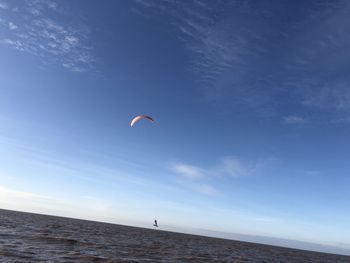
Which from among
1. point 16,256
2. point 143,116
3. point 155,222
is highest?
point 143,116

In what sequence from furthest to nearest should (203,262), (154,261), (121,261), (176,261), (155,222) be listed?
(155,222), (203,262), (176,261), (154,261), (121,261)

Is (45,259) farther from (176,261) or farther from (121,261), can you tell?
(176,261)

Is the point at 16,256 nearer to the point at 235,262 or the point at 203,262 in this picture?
the point at 203,262

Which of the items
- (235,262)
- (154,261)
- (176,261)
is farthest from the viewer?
(235,262)

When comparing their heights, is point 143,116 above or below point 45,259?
above

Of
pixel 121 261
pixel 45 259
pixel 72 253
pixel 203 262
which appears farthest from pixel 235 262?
pixel 45 259

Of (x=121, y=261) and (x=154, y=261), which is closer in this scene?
(x=121, y=261)

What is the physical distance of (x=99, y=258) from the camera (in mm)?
28562

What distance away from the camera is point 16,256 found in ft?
79.2

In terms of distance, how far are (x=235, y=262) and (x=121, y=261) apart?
59.6 ft

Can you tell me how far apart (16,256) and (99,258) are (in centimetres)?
707

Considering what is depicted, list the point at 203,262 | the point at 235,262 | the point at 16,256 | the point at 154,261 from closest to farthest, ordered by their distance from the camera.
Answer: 1. the point at 16,256
2. the point at 154,261
3. the point at 203,262
4. the point at 235,262

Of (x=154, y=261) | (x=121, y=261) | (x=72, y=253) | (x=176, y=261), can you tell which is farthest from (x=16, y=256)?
(x=176, y=261)

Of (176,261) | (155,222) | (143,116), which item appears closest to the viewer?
(176,261)
